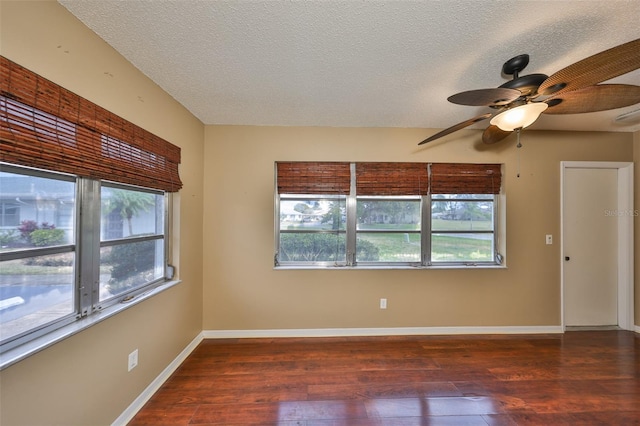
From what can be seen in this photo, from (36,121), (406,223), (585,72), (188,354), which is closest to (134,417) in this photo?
(188,354)

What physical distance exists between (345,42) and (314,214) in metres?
1.87

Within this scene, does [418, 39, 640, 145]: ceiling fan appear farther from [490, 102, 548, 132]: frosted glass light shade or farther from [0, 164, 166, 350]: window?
[0, 164, 166, 350]: window

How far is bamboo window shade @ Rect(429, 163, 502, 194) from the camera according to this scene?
9.75 ft

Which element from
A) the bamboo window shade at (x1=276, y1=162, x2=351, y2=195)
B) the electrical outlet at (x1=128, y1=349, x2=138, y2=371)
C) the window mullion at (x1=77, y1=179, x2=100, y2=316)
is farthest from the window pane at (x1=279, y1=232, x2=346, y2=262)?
the window mullion at (x1=77, y1=179, x2=100, y2=316)

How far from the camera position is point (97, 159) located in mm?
1459

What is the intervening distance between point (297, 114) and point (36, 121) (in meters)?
1.91

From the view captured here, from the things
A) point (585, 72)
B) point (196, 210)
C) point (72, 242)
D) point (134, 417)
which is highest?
point (585, 72)

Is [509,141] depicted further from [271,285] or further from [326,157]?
[271,285]

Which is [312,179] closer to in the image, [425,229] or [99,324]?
[425,229]

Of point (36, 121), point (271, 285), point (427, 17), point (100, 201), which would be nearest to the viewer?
point (36, 121)

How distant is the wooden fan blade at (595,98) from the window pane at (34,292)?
9.75ft

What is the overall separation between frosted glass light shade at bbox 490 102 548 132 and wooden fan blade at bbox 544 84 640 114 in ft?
0.33

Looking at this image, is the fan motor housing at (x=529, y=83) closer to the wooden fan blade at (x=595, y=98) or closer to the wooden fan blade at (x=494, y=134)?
the wooden fan blade at (x=595, y=98)

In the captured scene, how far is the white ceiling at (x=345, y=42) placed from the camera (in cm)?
128
